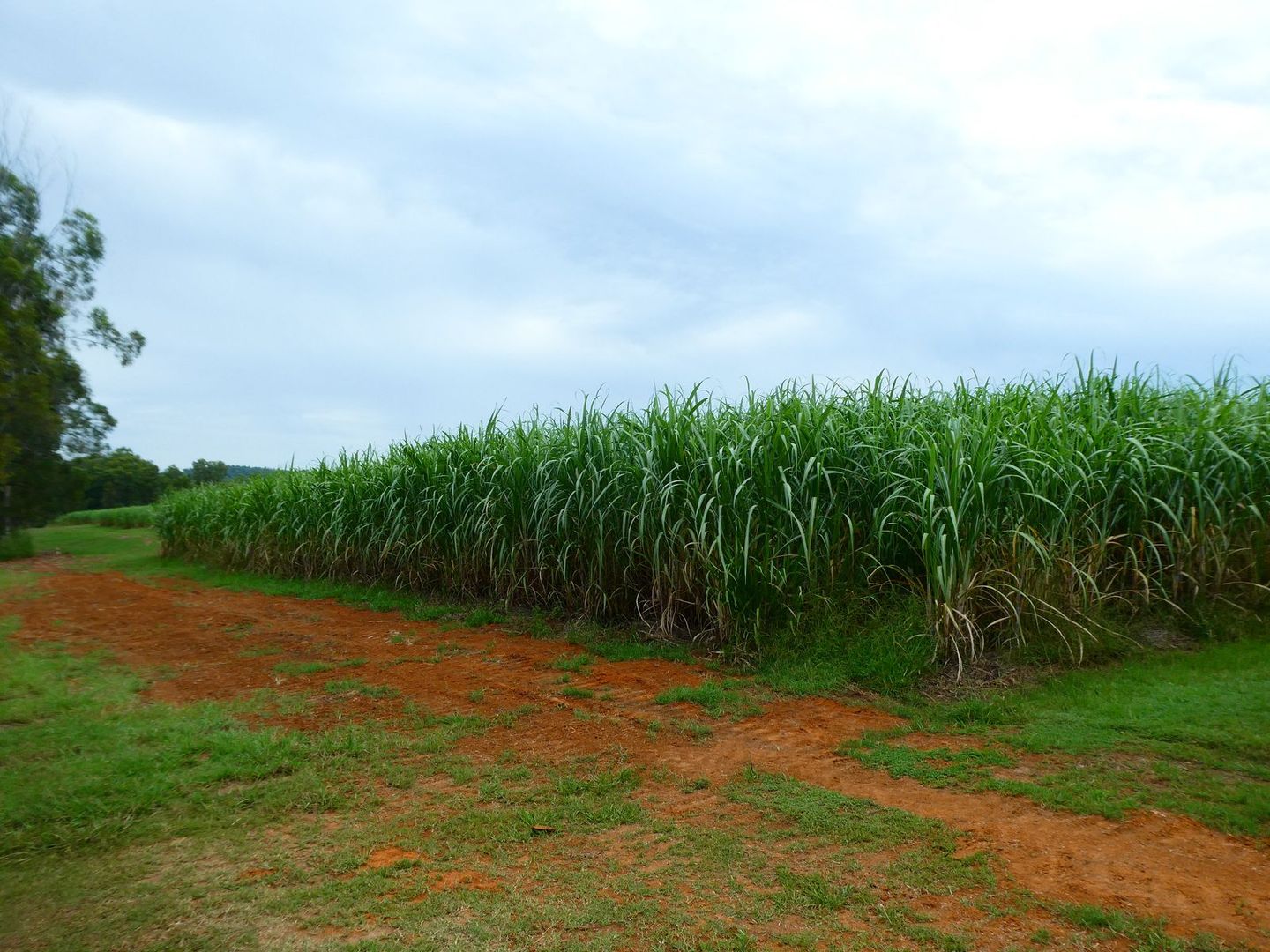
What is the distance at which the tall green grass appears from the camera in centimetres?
445

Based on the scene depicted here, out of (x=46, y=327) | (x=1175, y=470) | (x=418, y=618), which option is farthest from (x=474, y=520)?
(x=1175, y=470)

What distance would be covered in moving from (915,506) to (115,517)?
27051mm

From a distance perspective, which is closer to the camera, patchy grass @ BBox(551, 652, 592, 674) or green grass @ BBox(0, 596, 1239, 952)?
green grass @ BBox(0, 596, 1239, 952)

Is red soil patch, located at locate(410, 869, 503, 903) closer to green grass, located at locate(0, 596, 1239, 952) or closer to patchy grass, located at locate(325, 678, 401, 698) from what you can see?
green grass, located at locate(0, 596, 1239, 952)

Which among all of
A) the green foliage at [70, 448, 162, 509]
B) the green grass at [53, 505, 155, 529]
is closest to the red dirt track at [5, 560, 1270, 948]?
the green foliage at [70, 448, 162, 509]

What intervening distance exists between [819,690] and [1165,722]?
1.58m

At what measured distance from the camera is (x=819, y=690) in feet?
14.3

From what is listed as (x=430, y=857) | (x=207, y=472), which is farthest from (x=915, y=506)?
(x=207, y=472)

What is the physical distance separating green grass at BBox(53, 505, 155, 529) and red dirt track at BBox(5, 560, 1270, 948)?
17983mm

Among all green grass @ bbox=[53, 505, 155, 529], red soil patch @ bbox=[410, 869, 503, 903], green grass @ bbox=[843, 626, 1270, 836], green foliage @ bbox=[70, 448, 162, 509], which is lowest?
red soil patch @ bbox=[410, 869, 503, 903]

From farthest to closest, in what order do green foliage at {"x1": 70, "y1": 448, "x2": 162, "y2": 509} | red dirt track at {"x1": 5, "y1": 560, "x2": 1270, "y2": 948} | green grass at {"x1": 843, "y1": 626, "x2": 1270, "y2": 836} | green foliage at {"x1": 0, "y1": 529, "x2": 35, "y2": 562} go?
green foliage at {"x1": 70, "y1": 448, "x2": 162, "y2": 509} < green foliage at {"x1": 0, "y1": 529, "x2": 35, "y2": 562} < green grass at {"x1": 843, "y1": 626, "x2": 1270, "y2": 836} < red dirt track at {"x1": 5, "y1": 560, "x2": 1270, "y2": 948}

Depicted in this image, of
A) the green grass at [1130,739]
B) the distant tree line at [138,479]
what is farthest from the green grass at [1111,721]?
the distant tree line at [138,479]

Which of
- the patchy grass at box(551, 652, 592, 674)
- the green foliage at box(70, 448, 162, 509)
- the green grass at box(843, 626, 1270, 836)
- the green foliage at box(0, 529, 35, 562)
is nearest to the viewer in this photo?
the green grass at box(843, 626, 1270, 836)

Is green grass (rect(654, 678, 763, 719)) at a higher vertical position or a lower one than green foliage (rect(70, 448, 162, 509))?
lower
